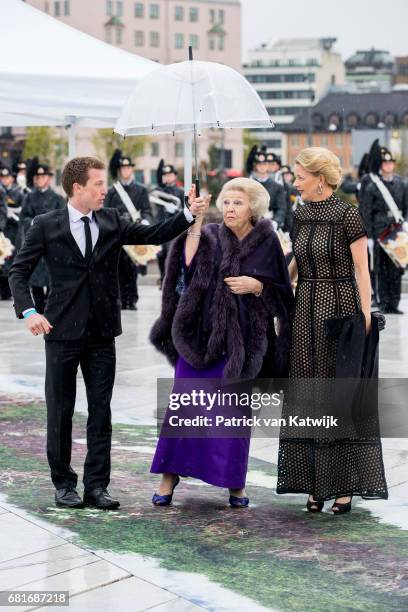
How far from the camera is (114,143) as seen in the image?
312 ft

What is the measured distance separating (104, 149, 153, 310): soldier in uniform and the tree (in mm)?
70632

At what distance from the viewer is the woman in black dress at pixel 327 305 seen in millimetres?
5617

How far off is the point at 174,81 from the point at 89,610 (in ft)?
11.5

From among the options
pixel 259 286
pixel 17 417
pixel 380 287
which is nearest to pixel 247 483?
pixel 259 286

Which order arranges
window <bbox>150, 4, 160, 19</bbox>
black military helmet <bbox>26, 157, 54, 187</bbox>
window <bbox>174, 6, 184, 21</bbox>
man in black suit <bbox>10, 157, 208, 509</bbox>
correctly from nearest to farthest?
man in black suit <bbox>10, 157, 208, 509</bbox>
black military helmet <bbox>26, 157, 54, 187</bbox>
window <bbox>150, 4, 160, 19</bbox>
window <bbox>174, 6, 184, 21</bbox>

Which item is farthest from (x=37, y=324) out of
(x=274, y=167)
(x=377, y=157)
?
(x=274, y=167)

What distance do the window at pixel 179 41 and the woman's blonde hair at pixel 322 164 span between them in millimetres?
127483

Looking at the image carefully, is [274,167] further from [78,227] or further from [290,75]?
[290,75]

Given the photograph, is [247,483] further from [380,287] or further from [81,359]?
[380,287]

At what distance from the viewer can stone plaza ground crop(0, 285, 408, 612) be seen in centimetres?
446

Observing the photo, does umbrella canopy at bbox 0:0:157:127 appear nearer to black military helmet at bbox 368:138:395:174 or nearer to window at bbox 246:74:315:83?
black military helmet at bbox 368:138:395:174

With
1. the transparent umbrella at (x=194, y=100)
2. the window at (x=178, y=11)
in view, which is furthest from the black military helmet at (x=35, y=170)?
the window at (x=178, y=11)

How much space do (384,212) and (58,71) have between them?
7075 mm

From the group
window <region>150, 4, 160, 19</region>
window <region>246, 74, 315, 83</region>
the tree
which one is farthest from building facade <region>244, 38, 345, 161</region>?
the tree
